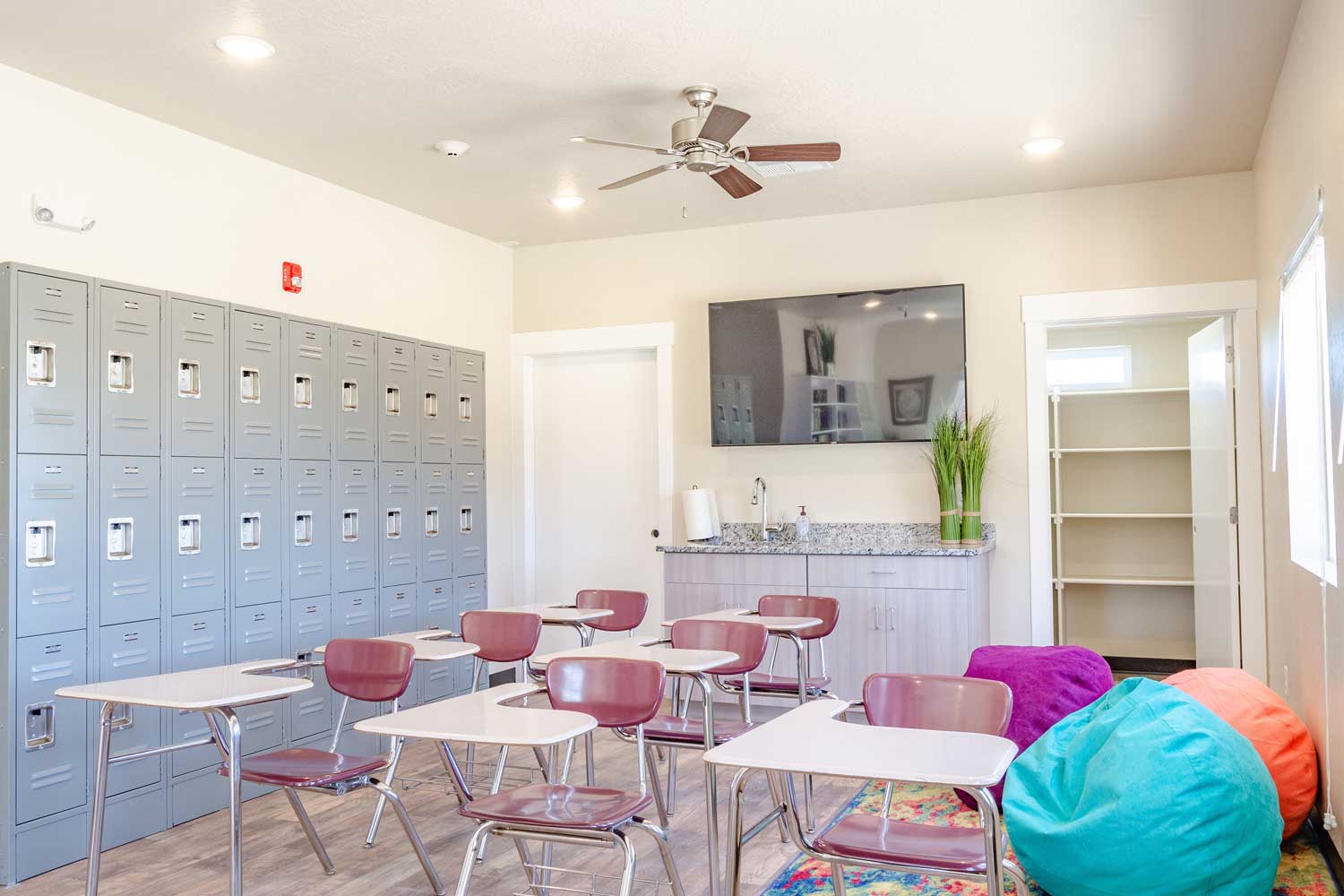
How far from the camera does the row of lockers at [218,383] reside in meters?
4.17

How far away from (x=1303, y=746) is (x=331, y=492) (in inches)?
174

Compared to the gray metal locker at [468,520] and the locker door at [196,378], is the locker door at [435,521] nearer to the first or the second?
the gray metal locker at [468,520]

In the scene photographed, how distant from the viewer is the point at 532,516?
761 cm

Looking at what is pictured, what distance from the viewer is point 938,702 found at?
302cm

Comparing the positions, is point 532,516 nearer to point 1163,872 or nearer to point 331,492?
point 331,492

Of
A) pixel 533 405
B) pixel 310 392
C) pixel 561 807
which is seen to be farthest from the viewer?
pixel 533 405

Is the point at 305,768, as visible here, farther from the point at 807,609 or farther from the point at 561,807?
the point at 807,609

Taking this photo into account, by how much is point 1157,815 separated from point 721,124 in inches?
112

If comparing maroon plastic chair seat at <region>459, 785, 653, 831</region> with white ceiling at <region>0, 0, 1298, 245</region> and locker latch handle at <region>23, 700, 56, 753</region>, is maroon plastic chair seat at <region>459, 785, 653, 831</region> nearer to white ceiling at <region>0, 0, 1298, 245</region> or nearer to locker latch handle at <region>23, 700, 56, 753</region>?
locker latch handle at <region>23, 700, 56, 753</region>

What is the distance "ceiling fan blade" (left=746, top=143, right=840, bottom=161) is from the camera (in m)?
4.32

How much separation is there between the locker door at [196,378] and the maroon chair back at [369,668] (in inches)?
53.3

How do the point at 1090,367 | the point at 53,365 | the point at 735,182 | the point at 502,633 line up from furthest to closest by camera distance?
the point at 1090,367 → the point at 735,182 → the point at 502,633 → the point at 53,365

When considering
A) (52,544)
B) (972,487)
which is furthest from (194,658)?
(972,487)

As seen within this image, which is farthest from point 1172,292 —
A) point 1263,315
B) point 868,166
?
point 868,166
